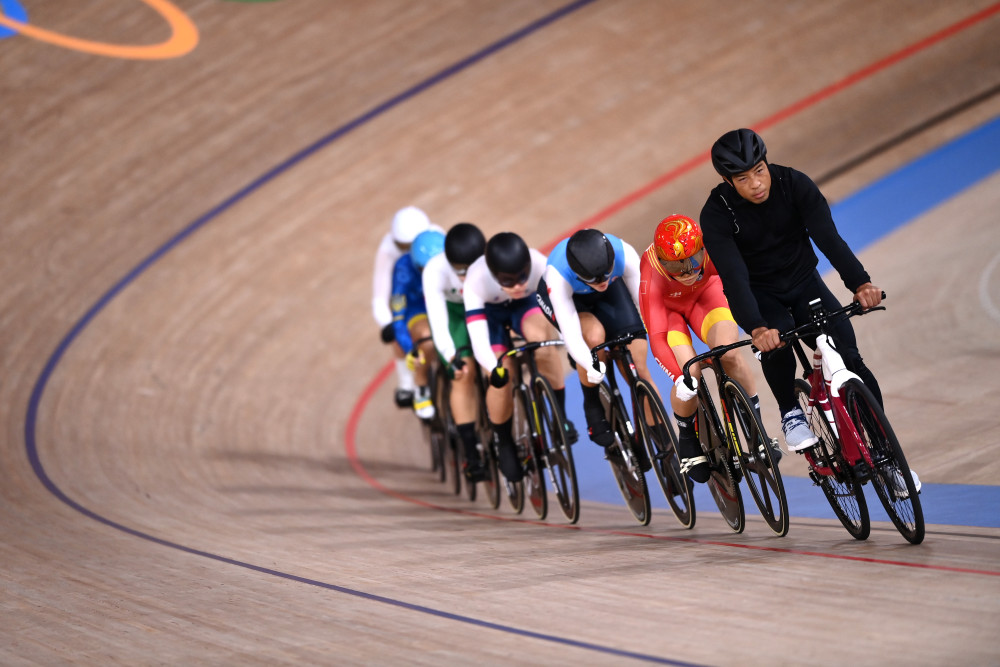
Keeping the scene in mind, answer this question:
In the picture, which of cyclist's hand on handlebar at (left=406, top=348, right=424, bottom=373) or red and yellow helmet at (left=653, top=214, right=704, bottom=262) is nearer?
red and yellow helmet at (left=653, top=214, right=704, bottom=262)

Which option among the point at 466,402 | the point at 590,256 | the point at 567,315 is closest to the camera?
the point at 590,256

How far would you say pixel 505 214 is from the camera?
7.70m

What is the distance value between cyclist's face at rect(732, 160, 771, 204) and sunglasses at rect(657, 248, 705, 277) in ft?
1.38

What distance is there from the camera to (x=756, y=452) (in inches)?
135

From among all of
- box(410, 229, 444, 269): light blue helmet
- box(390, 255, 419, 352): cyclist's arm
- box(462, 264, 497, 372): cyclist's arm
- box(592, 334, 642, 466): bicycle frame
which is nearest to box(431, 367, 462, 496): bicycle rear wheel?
box(390, 255, 419, 352): cyclist's arm

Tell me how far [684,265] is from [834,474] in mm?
797

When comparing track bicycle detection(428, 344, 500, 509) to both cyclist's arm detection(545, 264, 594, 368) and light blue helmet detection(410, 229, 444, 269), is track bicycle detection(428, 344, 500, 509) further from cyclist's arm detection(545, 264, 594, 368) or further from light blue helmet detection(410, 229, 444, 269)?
cyclist's arm detection(545, 264, 594, 368)

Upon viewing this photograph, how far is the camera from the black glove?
435 cm

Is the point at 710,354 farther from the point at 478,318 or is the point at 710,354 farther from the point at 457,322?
the point at 457,322

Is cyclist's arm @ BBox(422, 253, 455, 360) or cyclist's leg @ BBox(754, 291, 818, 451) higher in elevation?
cyclist's arm @ BBox(422, 253, 455, 360)

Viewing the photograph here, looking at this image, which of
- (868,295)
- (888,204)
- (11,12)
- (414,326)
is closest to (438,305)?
(414,326)

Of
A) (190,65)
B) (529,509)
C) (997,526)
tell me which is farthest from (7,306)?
(997,526)

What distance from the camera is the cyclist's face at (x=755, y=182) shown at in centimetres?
302

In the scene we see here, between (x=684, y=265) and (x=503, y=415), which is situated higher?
(x=684, y=265)
